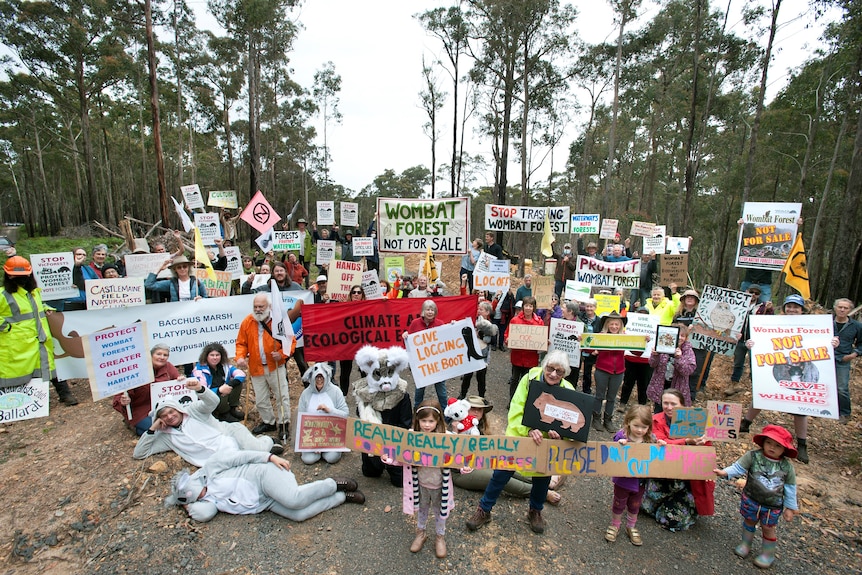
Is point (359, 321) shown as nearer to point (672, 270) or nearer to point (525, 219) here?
point (525, 219)

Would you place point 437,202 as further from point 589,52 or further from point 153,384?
point 589,52

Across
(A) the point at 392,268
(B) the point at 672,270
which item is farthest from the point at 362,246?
(B) the point at 672,270

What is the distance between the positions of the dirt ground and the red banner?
1550 mm

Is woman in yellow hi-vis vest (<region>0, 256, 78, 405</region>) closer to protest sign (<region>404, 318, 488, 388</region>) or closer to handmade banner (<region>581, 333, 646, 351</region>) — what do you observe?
protest sign (<region>404, 318, 488, 388</region>)

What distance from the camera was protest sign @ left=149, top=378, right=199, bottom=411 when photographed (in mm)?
4578

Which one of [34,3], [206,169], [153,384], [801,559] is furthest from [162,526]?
[206,169]

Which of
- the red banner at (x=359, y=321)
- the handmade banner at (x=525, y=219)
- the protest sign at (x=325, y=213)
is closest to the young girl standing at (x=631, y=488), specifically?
the red banner at (x=359, y=321)

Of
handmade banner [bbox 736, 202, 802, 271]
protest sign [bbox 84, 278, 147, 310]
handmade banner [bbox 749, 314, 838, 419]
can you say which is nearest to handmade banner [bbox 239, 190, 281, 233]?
protest sign [bbox 84, 278, 147, 310]

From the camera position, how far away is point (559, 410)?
3486 millimetres

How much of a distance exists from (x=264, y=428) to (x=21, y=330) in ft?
10.4

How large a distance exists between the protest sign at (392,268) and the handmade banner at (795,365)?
692 centimetres

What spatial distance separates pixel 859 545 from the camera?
3936 millimetres

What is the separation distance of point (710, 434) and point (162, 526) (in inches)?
199

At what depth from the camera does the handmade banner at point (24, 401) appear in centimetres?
479
